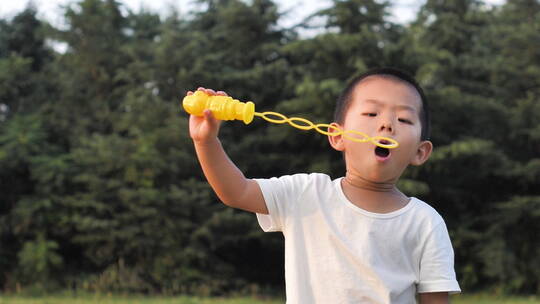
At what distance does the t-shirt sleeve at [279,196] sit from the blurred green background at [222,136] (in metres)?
9.53

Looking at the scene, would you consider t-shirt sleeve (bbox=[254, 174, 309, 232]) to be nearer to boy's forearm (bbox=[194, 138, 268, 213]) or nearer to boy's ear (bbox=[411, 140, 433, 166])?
boy's forearm (bbox=[194, 138, 268, 213])

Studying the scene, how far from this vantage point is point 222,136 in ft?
43.1

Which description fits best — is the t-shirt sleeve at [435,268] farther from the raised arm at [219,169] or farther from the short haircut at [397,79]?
the raised arm at [219,169]

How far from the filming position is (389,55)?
41.2 feet

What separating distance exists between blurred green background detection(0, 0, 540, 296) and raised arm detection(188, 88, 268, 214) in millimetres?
9575

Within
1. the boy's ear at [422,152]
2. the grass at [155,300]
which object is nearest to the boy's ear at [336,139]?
the boy's ear at [422,152]

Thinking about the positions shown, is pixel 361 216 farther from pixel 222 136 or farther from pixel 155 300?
pixel 222 136

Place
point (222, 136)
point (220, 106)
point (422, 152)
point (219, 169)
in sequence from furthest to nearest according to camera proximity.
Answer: point (222, 136) → point (422, 152) → point (219, 169) → point (220, 106)

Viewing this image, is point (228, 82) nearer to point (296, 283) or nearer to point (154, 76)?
point (154, 76)

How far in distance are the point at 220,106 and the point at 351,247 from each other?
564 mm

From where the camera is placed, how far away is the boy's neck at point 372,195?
2.09 meters

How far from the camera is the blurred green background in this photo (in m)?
11.7

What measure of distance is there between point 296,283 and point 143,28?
13.1 meters

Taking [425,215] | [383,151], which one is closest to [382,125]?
[383,151]
